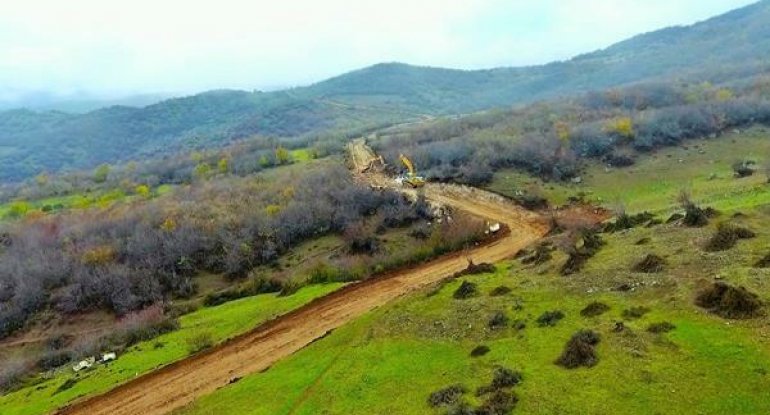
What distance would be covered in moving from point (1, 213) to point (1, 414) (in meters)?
101

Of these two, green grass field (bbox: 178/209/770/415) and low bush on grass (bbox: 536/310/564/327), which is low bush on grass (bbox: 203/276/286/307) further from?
low bush on grass (bbox: 536/310/564/327)

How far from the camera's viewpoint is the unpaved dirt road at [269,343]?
35.2 m

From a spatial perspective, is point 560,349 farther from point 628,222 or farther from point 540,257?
point 628,222

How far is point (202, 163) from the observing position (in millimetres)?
139750

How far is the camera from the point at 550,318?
27.9 m

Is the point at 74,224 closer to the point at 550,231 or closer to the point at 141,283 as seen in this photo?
the point at 141,283

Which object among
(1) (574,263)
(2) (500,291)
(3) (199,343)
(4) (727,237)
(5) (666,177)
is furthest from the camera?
(5) (666,177)

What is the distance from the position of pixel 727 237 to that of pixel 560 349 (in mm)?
11681

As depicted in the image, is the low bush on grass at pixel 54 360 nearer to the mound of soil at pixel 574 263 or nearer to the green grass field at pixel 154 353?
the green grass field at pixel 154 353

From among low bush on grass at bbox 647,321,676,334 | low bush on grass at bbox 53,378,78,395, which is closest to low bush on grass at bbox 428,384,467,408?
low bush on grass at bbox 647,321,676,334

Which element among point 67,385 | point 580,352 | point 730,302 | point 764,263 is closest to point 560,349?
point 580,352

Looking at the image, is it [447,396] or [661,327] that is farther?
[661,327]

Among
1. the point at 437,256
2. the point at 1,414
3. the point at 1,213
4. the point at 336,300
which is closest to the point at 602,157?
the point at 437,256

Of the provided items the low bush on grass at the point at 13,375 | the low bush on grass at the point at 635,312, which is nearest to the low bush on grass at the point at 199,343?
the low bush on grass at the point at 13,375
